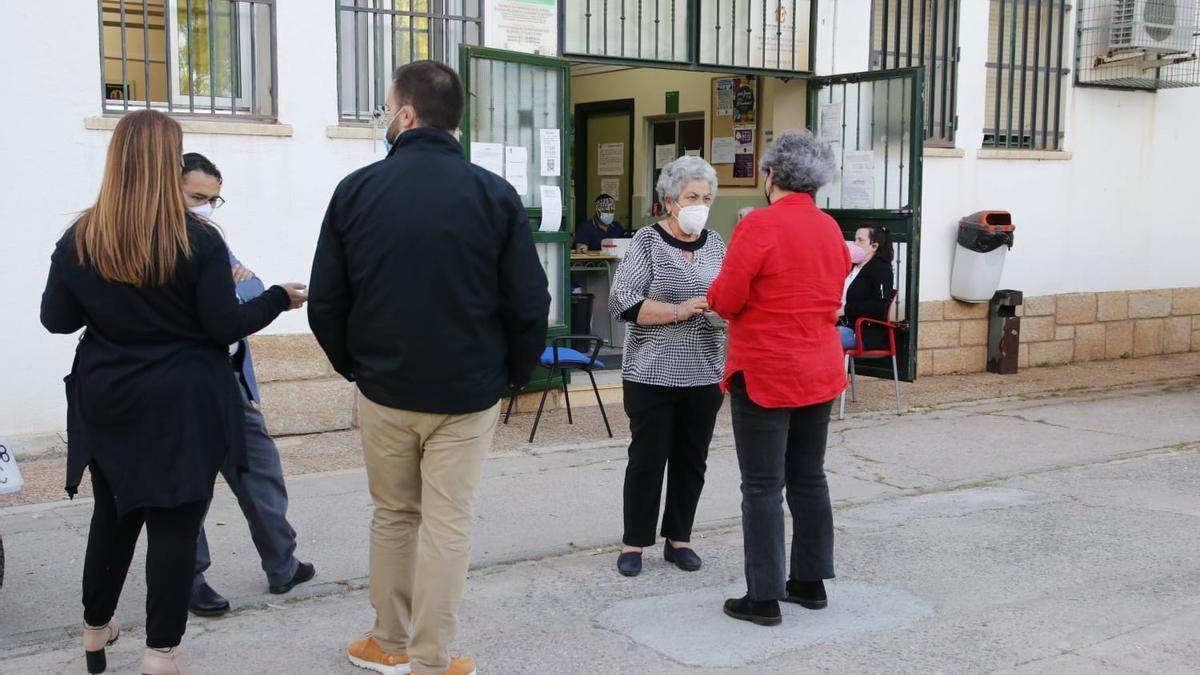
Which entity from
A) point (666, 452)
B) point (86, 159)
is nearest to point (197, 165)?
point (666, 452)

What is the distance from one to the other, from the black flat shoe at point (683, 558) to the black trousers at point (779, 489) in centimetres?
67

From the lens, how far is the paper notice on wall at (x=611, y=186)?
14.2 m

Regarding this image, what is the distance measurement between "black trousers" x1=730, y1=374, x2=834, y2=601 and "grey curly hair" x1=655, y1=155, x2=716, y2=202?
951mm

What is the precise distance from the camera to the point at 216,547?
575 cm

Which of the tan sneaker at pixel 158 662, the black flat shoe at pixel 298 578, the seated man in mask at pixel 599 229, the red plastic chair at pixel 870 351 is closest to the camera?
the tan sneaker at pixel 158 662

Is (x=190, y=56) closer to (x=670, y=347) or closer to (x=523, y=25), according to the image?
(x=523, y=25)

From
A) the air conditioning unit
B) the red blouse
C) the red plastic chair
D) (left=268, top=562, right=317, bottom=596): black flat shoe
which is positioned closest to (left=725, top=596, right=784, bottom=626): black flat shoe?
the red blouse

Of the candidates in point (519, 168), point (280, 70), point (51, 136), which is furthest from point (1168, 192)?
point (51, 136)

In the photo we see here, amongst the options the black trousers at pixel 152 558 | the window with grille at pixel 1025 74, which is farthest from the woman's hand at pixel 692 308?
the window with grille at pixel 1025 74

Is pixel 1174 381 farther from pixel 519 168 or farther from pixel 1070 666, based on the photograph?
pixel 1070 666

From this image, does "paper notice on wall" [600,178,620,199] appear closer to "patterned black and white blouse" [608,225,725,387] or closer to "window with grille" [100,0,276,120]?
"window with grille" [100,0,276,120]

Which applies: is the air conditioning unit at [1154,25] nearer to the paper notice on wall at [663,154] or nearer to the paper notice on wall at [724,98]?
the paper notice on wall at [724,98]

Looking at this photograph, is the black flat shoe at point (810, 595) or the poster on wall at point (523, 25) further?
the poster on wall at point (523, 25)

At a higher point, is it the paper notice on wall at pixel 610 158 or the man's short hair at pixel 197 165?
the paper notice on wall at pixel 610 158
